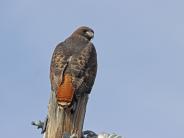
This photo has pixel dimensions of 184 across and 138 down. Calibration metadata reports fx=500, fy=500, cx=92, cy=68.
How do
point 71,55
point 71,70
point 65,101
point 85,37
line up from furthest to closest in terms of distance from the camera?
1. point 85,37
2. point 71,55
3. point 71,70
4. point 65,101

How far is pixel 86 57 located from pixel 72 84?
2.29 feet

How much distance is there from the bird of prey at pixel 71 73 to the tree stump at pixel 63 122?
0.07 m

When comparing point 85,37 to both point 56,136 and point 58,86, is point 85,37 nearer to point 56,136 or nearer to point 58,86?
point 58,86

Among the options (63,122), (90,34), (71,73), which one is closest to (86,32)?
(90,34)

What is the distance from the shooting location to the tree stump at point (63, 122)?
4.52 m

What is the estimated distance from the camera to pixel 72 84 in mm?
4980

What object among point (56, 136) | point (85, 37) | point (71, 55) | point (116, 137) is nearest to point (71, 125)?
point (56, 136)

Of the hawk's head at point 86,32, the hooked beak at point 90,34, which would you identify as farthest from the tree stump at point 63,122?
the hooked beak at point 90,34

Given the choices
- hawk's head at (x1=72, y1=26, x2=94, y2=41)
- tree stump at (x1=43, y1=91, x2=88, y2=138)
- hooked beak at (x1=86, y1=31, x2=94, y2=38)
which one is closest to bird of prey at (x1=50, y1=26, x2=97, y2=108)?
tree stump at (x1=43, y1=91, x2=88, y2=138)

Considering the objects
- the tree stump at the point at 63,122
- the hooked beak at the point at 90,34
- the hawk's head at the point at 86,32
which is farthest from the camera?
the hooked beak at the point at 90,34

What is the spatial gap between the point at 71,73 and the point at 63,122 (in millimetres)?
635

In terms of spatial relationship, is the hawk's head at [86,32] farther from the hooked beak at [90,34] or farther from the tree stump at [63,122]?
the tree stump at [63,122]

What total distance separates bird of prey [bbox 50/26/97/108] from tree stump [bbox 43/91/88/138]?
0.22 feet

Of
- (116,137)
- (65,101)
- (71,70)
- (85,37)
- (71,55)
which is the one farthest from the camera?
(85,37)
